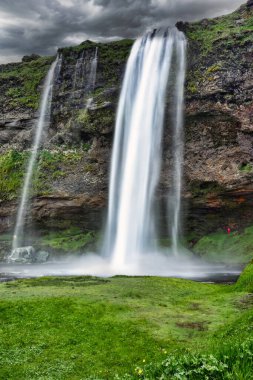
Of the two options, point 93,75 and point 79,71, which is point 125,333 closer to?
point 93,75

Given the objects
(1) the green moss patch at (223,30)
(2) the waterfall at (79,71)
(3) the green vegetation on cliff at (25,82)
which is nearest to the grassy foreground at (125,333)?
(1) the green moss patch at (223,30)

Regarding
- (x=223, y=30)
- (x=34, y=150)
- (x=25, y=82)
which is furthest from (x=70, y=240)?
(x=223, y=30)

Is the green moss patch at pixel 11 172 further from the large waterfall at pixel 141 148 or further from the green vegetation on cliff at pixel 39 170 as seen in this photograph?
the large waterfall at pixel 141 148

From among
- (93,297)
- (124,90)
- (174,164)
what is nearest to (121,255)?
(174,164)

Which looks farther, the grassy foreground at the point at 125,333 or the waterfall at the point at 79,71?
the waterfall at the point at 79,71

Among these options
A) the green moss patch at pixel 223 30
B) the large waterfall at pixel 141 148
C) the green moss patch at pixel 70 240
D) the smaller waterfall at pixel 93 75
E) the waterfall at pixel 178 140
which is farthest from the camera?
the smaller waterfall at pixel 93 75

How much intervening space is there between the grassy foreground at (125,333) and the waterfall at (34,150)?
38720 millimetres

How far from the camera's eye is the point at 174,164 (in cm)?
5538

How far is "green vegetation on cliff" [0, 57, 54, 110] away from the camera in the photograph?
66.8 meters

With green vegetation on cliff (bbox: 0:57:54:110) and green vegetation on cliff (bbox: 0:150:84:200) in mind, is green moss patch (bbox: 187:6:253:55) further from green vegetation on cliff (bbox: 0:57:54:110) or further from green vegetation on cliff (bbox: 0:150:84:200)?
green vegetation on cliff (bbox: 0:57:54:110)

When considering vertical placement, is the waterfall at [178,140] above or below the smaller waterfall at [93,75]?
below

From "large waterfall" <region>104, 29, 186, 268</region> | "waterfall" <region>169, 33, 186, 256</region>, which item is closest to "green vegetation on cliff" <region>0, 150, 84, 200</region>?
"large waterfall" <region>104, 29, 186, 268</region>

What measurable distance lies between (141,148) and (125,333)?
41.1 metres

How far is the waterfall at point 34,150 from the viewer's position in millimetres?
58688
